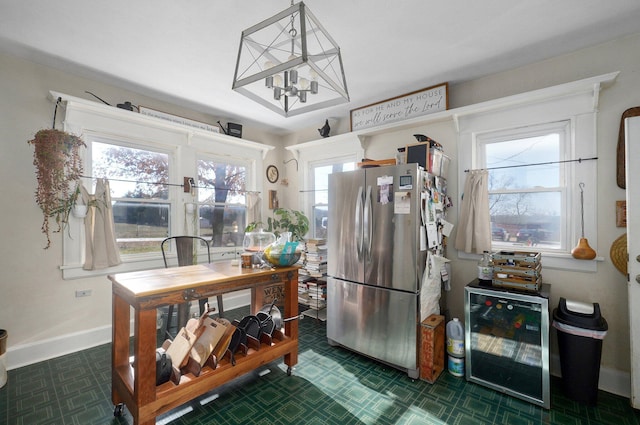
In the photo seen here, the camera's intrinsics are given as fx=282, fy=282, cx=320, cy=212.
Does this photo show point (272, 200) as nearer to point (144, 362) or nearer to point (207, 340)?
point (207, 340)

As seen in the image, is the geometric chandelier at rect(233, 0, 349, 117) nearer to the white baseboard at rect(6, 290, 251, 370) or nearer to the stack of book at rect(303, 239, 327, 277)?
the stack of book at rect(303, 239, 327, 277)

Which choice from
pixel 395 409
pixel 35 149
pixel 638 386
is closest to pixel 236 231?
pixel 35 149

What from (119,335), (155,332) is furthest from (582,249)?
(119,335)

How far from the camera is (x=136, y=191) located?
319cm

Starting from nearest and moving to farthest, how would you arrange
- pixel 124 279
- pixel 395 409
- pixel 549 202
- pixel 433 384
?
pixel 124 279, pixel 395 409, pixel 433 384, pixel 549 202

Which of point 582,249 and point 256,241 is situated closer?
point 582,249

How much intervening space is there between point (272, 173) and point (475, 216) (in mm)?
3011

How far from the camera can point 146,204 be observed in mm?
3289

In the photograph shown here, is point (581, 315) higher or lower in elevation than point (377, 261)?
lower

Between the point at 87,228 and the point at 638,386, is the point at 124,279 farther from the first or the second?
the point at 638,386

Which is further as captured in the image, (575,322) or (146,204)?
(146,204)

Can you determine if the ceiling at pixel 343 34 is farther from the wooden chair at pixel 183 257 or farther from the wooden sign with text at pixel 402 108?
the wooden chair at pixel 183 257

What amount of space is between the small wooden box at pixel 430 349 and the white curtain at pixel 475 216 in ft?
2.63

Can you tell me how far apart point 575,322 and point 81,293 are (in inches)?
168
